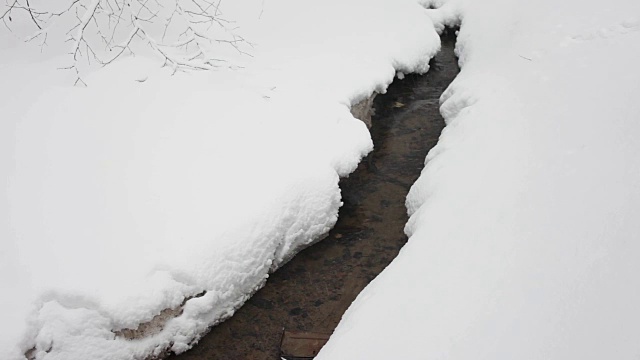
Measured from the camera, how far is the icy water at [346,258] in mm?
4219

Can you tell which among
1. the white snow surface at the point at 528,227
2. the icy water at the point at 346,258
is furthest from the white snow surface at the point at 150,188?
the white snow surface at the point at 528,227

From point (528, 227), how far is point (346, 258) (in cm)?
179

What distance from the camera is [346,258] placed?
4.95 metres

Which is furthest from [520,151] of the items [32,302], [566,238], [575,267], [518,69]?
[32,302]

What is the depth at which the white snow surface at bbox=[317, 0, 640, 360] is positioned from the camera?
2967 mm

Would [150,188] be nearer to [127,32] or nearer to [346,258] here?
[346,258]

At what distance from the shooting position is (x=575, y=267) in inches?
129

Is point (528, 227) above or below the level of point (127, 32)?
below

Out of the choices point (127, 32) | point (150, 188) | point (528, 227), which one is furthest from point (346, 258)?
point (127, 32)

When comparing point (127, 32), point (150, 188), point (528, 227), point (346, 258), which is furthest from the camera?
point (127, 32)

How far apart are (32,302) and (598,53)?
6438 millimetres

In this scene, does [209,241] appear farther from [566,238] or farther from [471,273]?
[566,238]

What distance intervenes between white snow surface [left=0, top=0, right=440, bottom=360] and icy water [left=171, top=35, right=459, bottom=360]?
15 centimetres

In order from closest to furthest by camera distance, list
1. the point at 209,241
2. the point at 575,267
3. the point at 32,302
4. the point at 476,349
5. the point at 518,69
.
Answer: the point at 476,349, the point at 575,267, the point at 32,302, the point at 209,241, the point at 518,69
